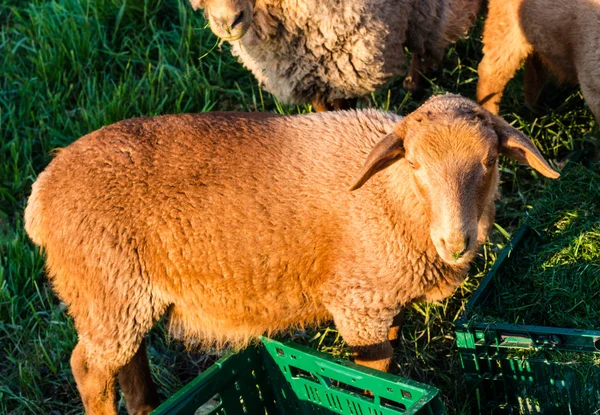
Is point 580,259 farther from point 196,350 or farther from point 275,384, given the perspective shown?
point 196,350

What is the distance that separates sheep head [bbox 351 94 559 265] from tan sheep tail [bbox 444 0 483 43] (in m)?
1.93

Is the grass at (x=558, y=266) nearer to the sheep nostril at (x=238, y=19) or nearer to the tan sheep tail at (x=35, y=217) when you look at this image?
the sheep nostril at (x=238, y=19)

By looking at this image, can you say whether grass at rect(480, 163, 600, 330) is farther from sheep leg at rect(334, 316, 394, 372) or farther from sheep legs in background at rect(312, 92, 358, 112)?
sheep legs in background at rect(312, 92, 358, 112)

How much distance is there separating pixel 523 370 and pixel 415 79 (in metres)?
2.51

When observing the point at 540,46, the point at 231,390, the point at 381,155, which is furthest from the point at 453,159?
the point at 540,46

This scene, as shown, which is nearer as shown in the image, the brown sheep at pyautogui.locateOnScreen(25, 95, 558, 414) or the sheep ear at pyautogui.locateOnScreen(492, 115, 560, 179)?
the sheep ear at pyautogui.locateOnScreen(492, 115, 560, 179)

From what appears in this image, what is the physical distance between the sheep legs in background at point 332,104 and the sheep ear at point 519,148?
1.65 m

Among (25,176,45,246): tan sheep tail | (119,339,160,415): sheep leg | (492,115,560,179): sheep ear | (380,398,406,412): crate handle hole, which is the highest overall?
(492,115,560,179): sheep ear

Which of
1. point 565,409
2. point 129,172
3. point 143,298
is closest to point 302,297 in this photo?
point 143,298

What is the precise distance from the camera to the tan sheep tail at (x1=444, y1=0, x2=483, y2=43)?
5293 mm

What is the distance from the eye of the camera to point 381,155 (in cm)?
340

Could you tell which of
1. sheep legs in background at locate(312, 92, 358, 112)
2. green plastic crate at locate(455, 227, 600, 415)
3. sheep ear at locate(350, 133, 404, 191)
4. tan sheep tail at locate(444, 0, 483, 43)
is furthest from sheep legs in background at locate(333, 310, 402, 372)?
tan sheep tail at locate(444, 0, 483, 43)

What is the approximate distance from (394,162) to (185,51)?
2791mm

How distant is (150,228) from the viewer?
3766 millimetres
